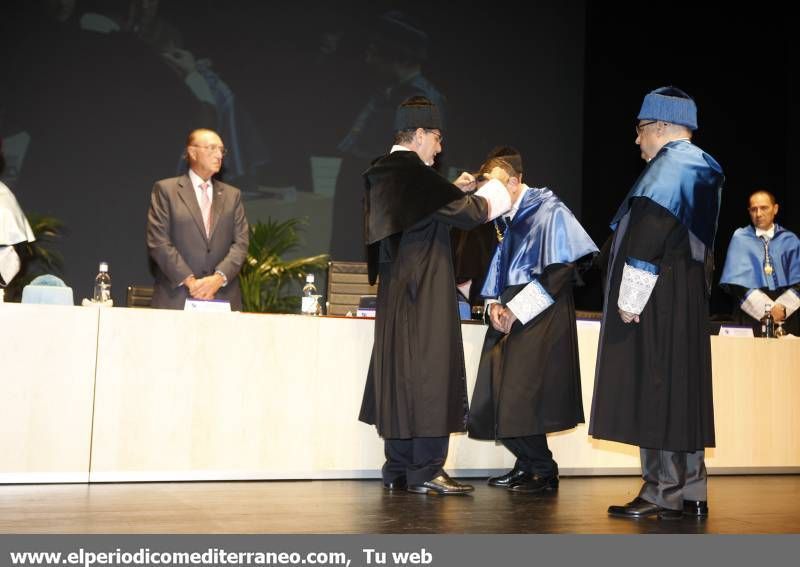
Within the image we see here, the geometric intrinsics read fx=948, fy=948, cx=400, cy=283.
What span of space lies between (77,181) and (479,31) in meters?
4.07

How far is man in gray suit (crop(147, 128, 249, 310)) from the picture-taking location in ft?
16.7

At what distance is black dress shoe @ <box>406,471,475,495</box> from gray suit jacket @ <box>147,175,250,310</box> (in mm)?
1648

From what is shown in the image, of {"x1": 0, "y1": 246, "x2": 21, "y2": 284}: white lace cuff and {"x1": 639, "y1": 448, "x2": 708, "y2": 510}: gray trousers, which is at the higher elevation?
{"x1": 0, "y1": 246, "x2": 21, "y2": 284}: white lace cuff

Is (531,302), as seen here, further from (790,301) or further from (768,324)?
(790,301)

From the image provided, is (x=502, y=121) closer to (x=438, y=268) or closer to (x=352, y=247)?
(x=352, y=247)

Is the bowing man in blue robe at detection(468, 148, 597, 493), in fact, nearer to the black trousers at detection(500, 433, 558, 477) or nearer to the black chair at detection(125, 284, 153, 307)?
the black trousers at detection(500, 433, 558, 477)

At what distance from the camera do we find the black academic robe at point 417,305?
13.6ft

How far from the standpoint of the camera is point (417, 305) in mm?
4184

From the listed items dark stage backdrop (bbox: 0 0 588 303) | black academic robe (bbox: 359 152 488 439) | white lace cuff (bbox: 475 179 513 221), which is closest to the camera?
black academic robe (bbox: 359 152 488 439)

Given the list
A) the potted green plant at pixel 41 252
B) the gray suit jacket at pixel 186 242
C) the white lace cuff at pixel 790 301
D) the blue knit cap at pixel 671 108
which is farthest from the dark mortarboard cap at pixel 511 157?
the potted green plant at pixel 41 252

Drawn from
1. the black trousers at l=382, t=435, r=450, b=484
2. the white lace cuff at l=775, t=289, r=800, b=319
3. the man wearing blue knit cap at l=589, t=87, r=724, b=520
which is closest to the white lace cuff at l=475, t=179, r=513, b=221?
the man wearing blue knit cap at l=589, t=87, r=724, b=520

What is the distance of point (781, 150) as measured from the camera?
8516 millimetres

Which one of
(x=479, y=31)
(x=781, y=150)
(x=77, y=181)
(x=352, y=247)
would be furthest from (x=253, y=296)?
(x=781, y=150)

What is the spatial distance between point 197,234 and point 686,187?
2.74 metres
